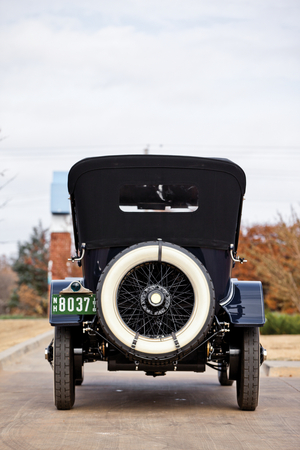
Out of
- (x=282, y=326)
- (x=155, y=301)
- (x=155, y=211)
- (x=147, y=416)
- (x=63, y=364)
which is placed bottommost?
(x=282, y=326)

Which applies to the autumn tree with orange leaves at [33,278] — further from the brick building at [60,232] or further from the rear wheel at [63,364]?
the rear wheel at [63,364]

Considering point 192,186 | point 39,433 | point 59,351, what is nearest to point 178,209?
point 192,186

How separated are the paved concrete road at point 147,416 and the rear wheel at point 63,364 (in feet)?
0.70

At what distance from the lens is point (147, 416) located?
19.8 feet

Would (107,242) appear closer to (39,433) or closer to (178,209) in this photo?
(178,209)

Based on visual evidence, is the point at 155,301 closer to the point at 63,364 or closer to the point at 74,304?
the point at 74,304

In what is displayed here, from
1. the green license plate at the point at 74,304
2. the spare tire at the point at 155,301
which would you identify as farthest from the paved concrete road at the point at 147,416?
the green license plate at the point at 74,304

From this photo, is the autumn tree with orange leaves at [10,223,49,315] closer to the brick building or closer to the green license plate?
the brick building

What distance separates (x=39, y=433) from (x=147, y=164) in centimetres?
273

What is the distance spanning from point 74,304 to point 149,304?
0.75 metres

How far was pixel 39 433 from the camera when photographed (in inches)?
208

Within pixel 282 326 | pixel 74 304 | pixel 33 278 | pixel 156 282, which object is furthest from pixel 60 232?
pixel 156 282

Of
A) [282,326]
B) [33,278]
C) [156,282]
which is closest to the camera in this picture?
[156,282]

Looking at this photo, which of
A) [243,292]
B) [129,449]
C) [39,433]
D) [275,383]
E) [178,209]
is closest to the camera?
[129,449]
